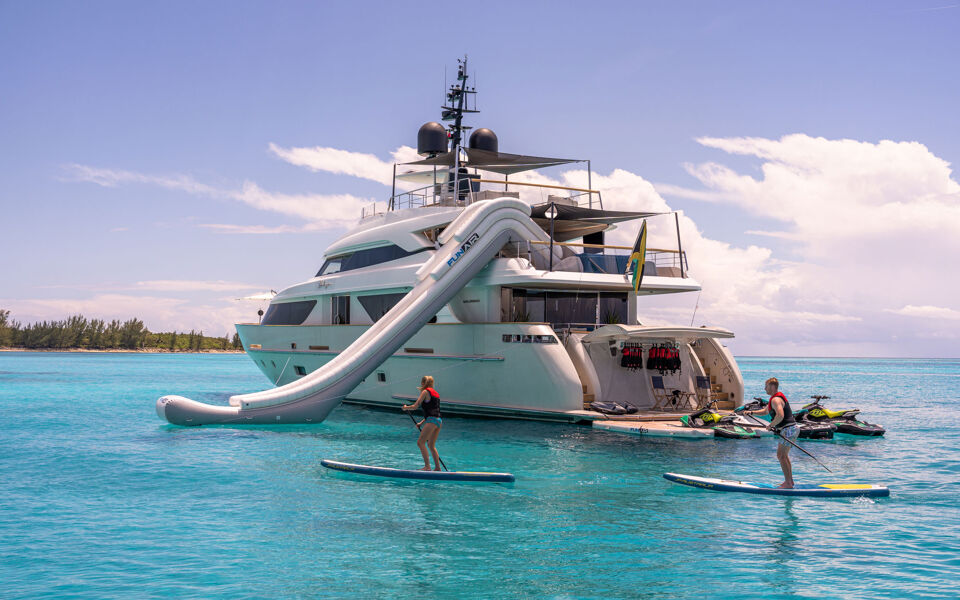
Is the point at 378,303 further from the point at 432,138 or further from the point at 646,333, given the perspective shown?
the point at 646,333

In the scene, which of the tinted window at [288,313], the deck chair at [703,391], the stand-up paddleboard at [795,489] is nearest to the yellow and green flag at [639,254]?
the deck chair at [703,391]

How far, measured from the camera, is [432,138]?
28.9 metres

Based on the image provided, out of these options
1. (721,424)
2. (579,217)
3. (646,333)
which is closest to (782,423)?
(721,424)

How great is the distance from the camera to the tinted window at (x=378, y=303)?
80.0ft

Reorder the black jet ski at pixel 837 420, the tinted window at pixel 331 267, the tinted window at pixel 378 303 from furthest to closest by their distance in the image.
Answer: the tinted window at pixel 331 267, the tinted window at pixel 378 303, the black jet ski at pixel 837 420

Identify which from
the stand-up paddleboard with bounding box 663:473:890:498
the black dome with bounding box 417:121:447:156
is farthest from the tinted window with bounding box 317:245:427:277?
the stand-up paddleboard with bounding box 663:473:890:498

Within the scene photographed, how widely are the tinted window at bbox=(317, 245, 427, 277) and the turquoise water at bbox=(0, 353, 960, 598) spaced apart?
7814 millimetres

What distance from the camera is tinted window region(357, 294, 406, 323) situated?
2438 centimetres

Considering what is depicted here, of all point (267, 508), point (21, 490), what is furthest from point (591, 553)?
point (21, 490)

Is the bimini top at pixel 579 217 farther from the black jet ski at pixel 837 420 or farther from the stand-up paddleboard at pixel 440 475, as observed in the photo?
the stand-up paddleboard at pixel 440 475

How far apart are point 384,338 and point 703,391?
32.2ft

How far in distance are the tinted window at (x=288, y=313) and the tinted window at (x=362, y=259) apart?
139 centimetres

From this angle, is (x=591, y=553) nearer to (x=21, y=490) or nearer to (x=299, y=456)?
(x=299, y=456)

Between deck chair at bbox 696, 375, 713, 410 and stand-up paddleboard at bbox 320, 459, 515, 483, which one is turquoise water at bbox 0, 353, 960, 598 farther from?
deck chair at bbox 696, 375, 713, 410
